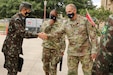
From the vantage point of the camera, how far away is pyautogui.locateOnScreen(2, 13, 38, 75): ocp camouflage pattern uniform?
21.4 feet

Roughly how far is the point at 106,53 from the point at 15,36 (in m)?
4.56

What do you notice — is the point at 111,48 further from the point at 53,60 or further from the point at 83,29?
the point at 53,60

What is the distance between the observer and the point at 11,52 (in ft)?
21.8

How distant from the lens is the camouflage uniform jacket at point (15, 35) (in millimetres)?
6496

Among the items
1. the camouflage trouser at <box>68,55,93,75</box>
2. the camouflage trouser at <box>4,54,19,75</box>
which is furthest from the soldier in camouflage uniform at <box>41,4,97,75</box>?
the camouflage trouser at <box>4,54,19,75</box>

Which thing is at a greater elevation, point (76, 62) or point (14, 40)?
point (14, 40)

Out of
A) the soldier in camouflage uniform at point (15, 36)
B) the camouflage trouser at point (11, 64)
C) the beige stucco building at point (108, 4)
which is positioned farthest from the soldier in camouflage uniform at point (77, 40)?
the beige stucco building at point (108, 4)

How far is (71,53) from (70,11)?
718 millimetres

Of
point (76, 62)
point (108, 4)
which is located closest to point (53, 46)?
point (76, 62)

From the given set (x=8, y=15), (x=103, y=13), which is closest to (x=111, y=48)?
(x=103, y=13)

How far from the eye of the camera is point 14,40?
6.61 m

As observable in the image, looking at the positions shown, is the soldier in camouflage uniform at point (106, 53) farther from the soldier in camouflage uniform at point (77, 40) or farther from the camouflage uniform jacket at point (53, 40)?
the camouflage uniform jacket at point (53, 40)

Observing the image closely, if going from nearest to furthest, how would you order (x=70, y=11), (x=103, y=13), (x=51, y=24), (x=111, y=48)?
1. (x=111, y=48)
2. (x=70, y=11)
3. (x=51, y=24)
4. (x=103, y=13)

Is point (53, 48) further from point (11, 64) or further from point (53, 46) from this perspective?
point (11, 64)
